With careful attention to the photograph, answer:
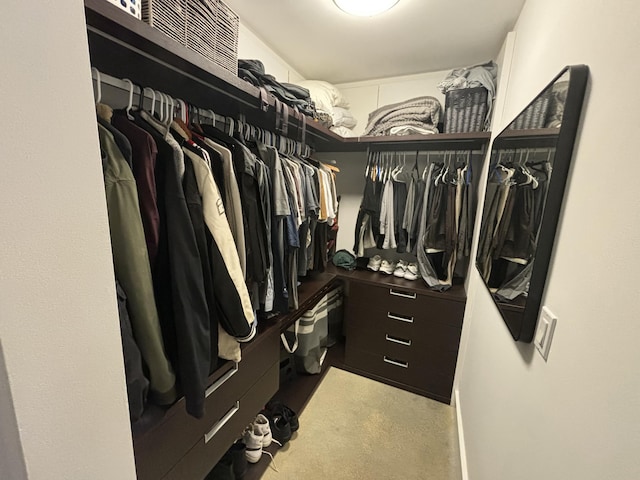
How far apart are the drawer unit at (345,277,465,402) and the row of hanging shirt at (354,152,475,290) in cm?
20

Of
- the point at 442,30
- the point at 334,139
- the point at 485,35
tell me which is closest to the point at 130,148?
the point at 334,139

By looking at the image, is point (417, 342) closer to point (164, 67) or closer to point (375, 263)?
point (375, 263)

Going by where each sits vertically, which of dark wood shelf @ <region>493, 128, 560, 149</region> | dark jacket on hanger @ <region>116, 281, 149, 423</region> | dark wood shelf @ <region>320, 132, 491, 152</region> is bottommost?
dark jacket on hanger @ <region>116, 281, 149, 423</region>

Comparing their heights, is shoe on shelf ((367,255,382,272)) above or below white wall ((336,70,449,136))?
below

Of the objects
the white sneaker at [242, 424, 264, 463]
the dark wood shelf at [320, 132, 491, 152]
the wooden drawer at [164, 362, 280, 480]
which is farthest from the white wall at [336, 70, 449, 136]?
the white sneaker at [242, 424, 264, 463]

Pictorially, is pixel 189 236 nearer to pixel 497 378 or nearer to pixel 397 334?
pixel 497 378

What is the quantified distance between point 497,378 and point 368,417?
1.06 metres

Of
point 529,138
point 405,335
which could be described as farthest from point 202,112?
point 405,335

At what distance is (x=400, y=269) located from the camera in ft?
7.29

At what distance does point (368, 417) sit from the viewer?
1.84 m

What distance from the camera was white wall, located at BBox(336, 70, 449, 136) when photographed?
212 centimetres

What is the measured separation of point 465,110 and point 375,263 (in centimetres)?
126

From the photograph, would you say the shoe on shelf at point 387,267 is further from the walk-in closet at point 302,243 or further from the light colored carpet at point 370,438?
the light colored carpet at point 370,438

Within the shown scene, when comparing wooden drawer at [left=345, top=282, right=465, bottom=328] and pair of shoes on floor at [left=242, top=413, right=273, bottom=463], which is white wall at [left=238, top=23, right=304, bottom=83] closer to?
wooden drawer at [left=345, top=282, right=465, bottom=328]
